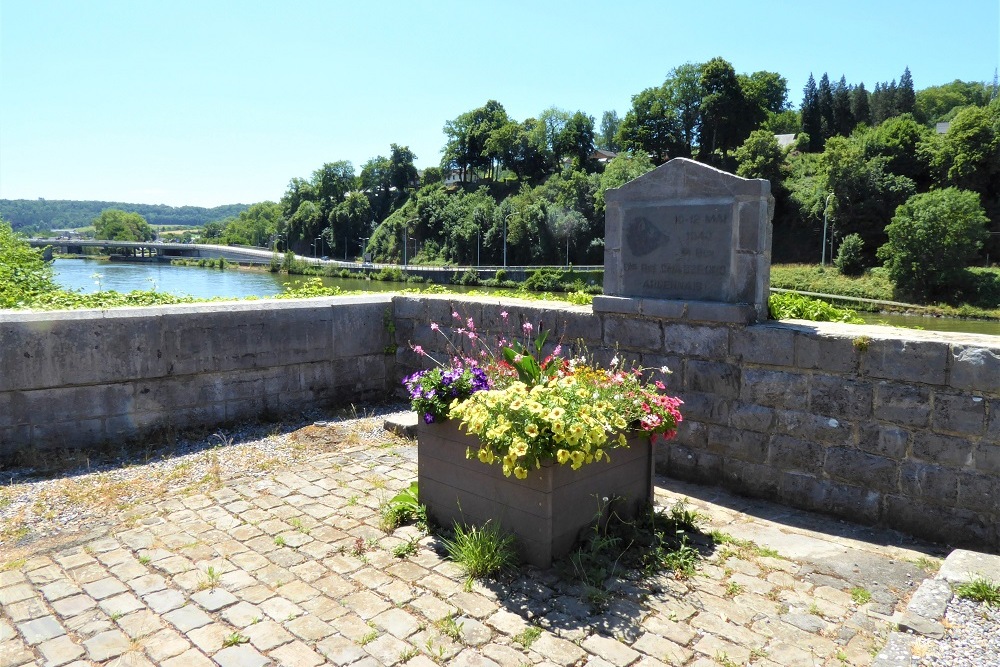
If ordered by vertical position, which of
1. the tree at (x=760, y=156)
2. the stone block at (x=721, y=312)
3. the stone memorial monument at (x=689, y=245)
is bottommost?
the stone block at (x=721, y=312)

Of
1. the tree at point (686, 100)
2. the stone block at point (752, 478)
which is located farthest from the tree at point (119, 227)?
the stone block at point (752, 478)

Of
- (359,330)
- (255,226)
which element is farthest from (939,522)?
(255,226)

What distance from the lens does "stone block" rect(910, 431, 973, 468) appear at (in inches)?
143

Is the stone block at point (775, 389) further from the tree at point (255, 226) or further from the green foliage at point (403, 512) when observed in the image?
the tree at point (255, 226)

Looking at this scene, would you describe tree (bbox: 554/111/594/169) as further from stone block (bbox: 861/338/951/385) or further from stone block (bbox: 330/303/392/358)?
stone block (bbox: 861/338/951/385)

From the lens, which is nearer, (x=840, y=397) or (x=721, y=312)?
(x=840, y=397)

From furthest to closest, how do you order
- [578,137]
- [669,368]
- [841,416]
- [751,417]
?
[578,137], [669,368], [751,417], [841,416]

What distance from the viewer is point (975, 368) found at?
356 centimetres

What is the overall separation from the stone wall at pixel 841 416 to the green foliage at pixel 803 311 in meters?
0.24

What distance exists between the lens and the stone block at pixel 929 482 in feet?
12.1

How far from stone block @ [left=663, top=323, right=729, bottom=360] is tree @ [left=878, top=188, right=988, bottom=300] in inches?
1911

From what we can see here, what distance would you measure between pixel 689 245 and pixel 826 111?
88918 mm

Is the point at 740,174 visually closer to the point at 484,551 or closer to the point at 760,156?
the point at 760,156

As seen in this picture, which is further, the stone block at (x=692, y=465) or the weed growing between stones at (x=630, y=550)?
the stone block at (x=692, y=465)
